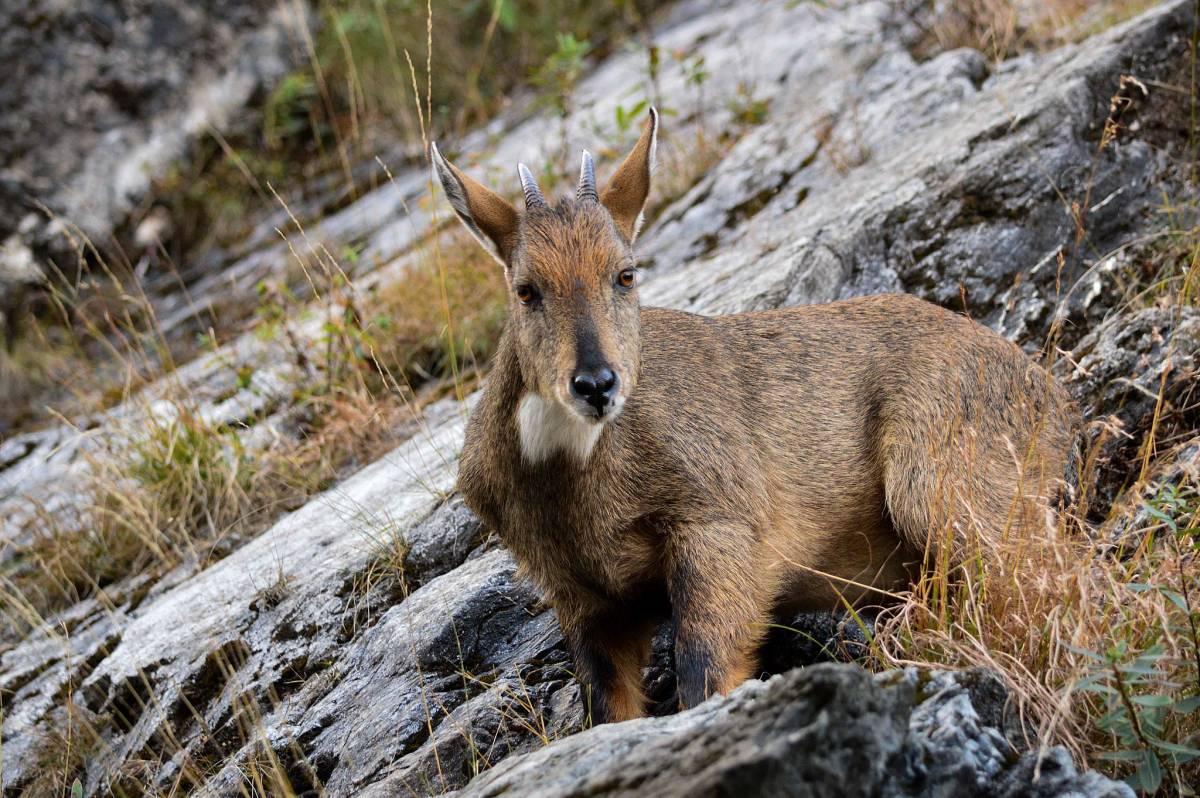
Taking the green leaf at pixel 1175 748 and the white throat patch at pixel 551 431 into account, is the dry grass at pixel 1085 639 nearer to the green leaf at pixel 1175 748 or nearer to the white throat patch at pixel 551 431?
the green leaf at pixel 1175 748

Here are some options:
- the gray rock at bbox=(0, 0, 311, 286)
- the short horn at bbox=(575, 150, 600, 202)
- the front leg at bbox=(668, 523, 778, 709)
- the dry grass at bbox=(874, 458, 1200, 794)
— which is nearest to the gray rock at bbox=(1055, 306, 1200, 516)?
the dry grass at bbox=(874, 458, 1200, 794)

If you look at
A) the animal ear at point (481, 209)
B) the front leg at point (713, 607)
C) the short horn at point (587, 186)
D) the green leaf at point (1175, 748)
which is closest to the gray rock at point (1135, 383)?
the front leg at point (713, 607)

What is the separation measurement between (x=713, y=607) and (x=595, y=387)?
3.27 feet

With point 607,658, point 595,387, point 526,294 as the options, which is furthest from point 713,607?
point 526,294

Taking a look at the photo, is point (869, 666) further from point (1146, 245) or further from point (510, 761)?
point (1146, 245)

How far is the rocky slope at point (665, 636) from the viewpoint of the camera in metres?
3.23

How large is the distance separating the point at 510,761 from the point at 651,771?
2.99 feet

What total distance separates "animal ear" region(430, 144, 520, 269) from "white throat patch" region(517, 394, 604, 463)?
0.79 m

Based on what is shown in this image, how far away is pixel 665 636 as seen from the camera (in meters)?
5.29

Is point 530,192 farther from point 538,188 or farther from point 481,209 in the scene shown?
point 481,209

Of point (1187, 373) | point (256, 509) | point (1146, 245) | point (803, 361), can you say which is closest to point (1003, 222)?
point (1146, 245)

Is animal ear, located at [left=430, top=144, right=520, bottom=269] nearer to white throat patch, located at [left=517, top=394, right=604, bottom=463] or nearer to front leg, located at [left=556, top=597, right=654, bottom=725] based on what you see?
white throat patch, located at [left=517, top=394, right=604, bottom=463]

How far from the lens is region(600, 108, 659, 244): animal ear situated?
16.8 ft

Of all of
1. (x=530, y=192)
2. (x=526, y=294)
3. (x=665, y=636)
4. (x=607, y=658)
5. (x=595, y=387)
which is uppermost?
(x=530, y=192)
